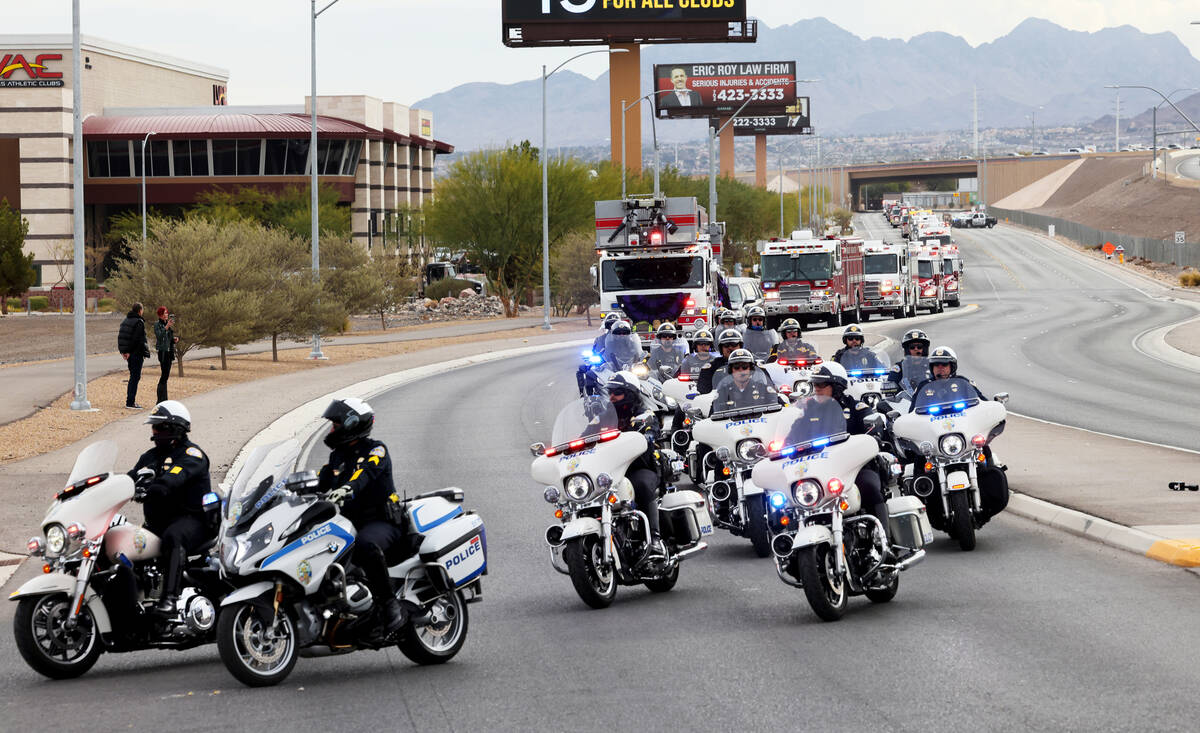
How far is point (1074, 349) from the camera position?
44.2m

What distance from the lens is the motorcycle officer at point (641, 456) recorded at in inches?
460

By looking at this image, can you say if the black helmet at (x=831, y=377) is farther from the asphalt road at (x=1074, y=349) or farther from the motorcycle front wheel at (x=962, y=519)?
the asphalt road at (x=1074, y=349)

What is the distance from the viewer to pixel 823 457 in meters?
10.6

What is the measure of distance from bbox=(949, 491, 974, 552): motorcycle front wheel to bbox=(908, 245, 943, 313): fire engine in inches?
2028

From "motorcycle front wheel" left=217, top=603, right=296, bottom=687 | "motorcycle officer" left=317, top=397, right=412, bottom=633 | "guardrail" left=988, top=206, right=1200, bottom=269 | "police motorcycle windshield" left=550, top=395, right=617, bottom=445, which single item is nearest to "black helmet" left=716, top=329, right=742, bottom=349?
"police motorcycle windshield" left=550, top=395, right=617, bottom=445

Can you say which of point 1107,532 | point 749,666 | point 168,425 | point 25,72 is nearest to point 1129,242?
point 25,72

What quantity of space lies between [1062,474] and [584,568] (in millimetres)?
8288

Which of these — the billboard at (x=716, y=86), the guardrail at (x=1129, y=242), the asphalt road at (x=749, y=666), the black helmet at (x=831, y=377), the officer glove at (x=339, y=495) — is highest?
the billboard at (x=716, y=86)

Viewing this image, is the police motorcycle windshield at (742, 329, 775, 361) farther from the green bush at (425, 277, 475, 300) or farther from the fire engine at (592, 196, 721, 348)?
the green bush at (425, 277, 475, 300)

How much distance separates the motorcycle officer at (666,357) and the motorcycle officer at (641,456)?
8.29 metres

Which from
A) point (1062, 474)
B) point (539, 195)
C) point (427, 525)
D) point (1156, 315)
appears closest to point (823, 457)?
point (427, 525)

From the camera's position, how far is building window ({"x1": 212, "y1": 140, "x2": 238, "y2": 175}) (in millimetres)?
105188

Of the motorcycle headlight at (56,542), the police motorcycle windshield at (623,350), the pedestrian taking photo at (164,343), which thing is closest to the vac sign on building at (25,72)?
the pedestrian taking photo at (164,343)

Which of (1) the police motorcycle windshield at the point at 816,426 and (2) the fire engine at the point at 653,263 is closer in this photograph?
(1) the police motorcycle windshield at the point at 816,426
